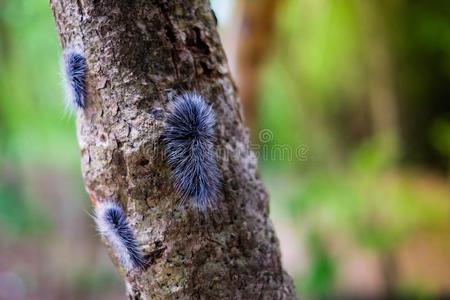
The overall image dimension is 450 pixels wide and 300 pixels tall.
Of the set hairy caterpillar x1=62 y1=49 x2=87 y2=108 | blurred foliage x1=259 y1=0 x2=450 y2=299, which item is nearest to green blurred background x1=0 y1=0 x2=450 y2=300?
blurred foliage x1=259 y1=0 x2=450 y2=299

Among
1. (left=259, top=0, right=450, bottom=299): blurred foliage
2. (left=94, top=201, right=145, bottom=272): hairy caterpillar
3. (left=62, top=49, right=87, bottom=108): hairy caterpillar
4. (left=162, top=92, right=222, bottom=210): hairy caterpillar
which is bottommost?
(left=94, top=201, right=145, bottom=272): hairy caterpillar

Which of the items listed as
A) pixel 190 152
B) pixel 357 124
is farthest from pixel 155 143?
pixel 357 124

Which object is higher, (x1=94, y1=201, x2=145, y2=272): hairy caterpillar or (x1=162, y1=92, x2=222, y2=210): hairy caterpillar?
(x1=162, y1=92, x2=222, y2=210): hairy caterpillar

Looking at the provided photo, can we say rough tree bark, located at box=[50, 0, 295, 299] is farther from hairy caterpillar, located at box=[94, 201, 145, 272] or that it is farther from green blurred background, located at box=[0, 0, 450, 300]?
green blurred background, located at box=[0, 0, 450, 300]

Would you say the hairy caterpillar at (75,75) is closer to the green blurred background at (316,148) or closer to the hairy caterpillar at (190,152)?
the hairy caterpillar at (190,152)

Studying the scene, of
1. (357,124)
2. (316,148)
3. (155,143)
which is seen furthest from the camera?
(357,124)

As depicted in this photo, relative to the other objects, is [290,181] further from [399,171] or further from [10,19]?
[10,19]

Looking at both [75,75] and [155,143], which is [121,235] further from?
[75,75]

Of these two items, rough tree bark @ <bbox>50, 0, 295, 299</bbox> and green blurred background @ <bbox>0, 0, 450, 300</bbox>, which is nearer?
rough tree bark @ <bbox>50, 0, 295, 299</bbox>
